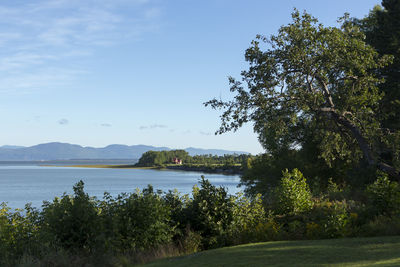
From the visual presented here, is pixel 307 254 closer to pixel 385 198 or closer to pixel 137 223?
pixel 137 223

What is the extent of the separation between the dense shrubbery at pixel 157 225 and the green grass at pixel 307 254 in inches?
46.5

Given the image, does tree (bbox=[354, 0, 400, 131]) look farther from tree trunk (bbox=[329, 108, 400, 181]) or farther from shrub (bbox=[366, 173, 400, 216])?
shrub (bbox=[366, 173, 400, 216])

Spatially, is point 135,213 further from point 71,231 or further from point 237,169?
point 237,169

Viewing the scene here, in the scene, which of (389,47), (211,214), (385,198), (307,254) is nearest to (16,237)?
(211,214)

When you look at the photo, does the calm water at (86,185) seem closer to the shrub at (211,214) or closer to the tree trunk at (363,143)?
the shrub at (211,214)

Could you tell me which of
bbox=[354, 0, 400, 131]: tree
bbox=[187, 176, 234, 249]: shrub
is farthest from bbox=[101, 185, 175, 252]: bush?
bbox=[354, 0, 400, 131]: tree

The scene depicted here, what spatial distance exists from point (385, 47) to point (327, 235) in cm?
1435

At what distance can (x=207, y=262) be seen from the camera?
9320 millimetres

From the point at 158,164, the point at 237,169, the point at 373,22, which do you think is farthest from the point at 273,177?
the point at 158,164

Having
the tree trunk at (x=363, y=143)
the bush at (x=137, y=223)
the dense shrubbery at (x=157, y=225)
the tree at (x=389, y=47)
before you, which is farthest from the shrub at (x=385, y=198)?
the tree at (x=389, y=47)

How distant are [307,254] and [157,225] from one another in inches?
162

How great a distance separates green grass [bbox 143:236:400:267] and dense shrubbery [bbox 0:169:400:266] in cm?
118

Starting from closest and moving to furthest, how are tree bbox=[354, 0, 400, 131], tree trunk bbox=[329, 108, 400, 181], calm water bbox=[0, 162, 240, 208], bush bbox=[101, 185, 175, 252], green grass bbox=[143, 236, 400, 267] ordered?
1. green grass bbox=[143, 236, 400, 267]
2. bush bbox=[101, 185, 175, 252]
3. tree trunk bbox=[329, 108, 400, 181]
4. tree bbox=[354, 0, 400, 131]
5. calm water bbox=[0, 162, 240, 208]

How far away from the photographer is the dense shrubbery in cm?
1063
